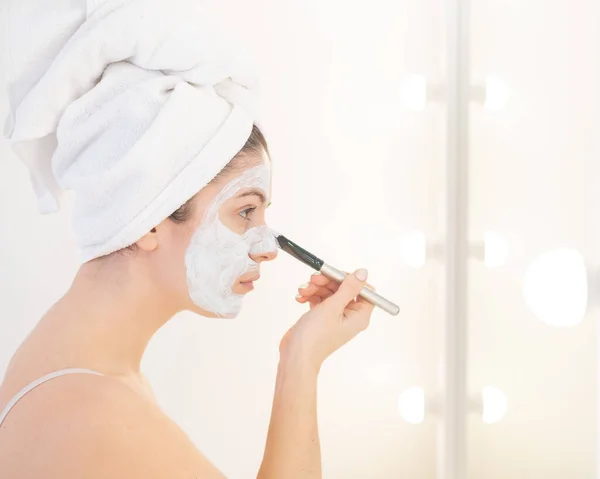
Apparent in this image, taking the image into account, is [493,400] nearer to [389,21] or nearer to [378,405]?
[378,405]

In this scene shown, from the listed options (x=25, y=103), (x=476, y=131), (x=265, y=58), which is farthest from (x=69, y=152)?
(x=476, y=131)

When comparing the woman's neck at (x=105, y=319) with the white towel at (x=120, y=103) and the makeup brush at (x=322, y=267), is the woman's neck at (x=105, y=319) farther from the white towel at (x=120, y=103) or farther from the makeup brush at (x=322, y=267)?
the makeup brush at (x=322, y=267)

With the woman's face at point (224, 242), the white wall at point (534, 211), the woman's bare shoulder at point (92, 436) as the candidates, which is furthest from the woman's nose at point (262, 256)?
the white wall at point (534, 211)

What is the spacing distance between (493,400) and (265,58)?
593 mm

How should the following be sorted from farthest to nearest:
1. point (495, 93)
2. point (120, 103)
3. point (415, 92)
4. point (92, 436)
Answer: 1. point (415, 92)
2. point (495, 93)
3. point (120, 103)
4. point (92, 436)

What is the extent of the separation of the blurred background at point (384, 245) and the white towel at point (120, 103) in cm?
25

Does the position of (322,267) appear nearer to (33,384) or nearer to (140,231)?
(140,231)

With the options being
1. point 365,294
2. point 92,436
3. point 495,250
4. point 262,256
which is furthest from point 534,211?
point 92,436

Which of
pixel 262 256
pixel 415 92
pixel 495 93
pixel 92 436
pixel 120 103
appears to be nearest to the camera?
pixel 92 436

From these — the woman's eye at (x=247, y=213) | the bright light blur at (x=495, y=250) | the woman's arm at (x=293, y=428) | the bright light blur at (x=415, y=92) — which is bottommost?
the woman's arm at (x=293, y=428)

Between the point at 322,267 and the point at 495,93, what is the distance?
0.34 metres

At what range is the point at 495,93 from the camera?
3.22 ft

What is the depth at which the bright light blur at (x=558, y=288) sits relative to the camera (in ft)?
2.53

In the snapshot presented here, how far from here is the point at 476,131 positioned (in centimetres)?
102
